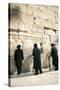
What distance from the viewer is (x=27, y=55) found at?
2207 mm

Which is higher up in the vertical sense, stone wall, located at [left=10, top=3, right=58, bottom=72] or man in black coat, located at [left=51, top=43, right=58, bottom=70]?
stone wall, located at [left=10, top=3, right=58, bottom=72]

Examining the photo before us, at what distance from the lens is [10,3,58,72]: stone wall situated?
7.16 feet

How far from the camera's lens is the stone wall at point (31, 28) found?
2.18 m

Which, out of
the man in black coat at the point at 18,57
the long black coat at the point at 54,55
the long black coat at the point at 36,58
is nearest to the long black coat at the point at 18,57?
the man in black coat at the point at 18,57

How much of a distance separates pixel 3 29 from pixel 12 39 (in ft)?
0.45

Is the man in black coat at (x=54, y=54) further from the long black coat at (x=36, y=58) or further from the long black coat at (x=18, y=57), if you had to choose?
the long black coat at (x=18, y=57)

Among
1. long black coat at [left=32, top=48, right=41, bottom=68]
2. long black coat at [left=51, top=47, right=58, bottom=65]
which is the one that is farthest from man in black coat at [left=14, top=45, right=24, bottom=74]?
long black coat at [left=51, top=47, right=58, bottom=65]

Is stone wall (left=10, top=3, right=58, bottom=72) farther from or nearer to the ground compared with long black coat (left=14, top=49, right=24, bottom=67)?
farther from the ground

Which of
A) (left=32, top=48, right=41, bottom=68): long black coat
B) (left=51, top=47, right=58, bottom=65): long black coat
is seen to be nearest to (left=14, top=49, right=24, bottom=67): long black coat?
(left=32, top=48, right=41, bottom=68): long black coat

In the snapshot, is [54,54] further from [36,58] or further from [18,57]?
[18,57]

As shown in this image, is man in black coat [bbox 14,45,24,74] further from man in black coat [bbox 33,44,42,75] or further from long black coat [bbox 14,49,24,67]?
man in black coat [bbox 33,44,42,75]

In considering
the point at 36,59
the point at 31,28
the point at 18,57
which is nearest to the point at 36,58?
the point at 36,59

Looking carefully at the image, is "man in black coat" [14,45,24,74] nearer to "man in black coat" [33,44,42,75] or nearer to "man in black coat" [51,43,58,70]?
"man in black coat" [33,44,42,75]

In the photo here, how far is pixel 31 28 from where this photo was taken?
7.30 ft
